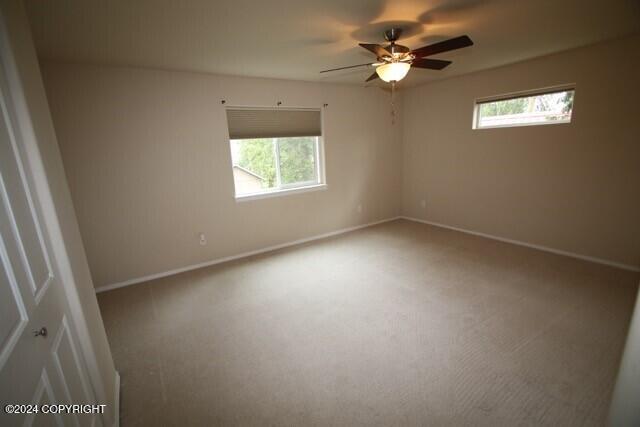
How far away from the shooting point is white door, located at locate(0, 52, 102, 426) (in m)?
0.82

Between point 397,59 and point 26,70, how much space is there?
7.32ft

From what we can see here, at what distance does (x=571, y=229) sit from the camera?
346cm

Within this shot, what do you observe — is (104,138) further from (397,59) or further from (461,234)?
(461,234)

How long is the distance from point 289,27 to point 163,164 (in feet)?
6.90

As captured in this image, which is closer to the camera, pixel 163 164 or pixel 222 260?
pixel 163 164

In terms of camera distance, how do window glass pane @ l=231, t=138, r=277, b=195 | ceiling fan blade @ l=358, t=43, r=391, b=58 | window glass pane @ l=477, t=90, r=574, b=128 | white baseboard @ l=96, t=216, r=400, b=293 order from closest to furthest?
ceiling fan blade @ l=358, t=43, r=391, b=58, white baseboard @ l=96, t=216, r=400, b=293, window glass pane @ l=477, t=90, r=574, b=128, window glass pane @ l=231, t=138, r=277, b=195

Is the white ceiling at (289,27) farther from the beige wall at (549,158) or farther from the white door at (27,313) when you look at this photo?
the white door at (27,313)

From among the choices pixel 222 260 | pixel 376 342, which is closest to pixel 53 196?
pixel 376 342

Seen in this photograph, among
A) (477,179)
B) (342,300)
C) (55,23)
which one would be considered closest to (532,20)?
(477,179)

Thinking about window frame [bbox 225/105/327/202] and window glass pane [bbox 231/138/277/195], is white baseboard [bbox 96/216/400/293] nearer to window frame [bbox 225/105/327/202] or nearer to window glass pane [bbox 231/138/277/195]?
window frame [bbox 225/105/327/202]

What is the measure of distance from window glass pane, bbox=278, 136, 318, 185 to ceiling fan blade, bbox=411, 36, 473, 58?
7.43 feet

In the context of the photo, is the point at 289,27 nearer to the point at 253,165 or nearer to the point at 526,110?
the point at 253,165

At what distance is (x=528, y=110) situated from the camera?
3.69m
